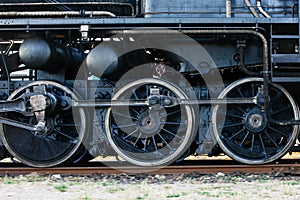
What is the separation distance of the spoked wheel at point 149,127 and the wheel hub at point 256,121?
0.94 meters

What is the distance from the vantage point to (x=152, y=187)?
299 inches

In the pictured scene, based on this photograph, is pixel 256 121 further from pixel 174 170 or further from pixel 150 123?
pixel 150 123

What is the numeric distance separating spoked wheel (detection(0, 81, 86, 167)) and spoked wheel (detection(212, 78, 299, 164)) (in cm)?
240

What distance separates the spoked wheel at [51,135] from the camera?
9.29 meters

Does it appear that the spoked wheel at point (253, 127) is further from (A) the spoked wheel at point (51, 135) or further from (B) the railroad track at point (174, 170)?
(A) the spoked wheel at point (51, 135)

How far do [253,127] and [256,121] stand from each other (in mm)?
111

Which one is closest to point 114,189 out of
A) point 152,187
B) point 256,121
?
point 152,187

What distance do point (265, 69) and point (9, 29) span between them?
164 inches

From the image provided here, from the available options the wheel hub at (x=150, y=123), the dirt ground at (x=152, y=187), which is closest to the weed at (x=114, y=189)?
the dirt ground at (x=152, y=187)

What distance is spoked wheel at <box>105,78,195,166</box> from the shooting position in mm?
9062

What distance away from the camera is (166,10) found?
920 centimetres

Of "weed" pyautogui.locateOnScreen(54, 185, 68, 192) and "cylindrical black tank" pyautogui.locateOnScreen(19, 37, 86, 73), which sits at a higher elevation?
"cylindrical black tank" pyautogui.locateOnScreen(19, 37, 86, 73)

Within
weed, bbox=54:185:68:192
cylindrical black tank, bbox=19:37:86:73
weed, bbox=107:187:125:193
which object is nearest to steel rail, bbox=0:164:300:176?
weed, bbox=54:185:68:192

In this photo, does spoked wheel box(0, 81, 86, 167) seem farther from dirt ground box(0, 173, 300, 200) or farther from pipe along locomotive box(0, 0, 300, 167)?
dirt ground box(0, 173, 300, 200)
